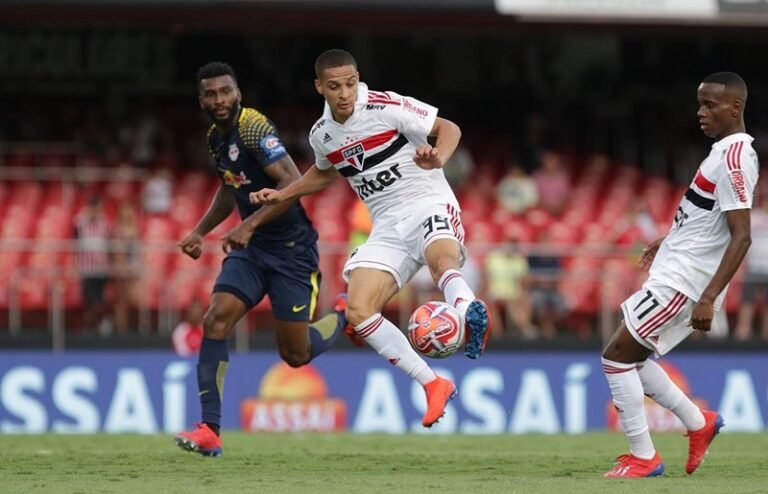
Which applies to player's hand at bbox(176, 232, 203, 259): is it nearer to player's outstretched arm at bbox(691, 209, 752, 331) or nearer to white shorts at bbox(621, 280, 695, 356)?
white shorts at bbox(621, 280, 695, 356)

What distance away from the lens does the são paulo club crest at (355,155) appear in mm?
11086

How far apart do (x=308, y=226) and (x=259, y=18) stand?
10.4 metres

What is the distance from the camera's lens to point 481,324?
991 centimetres

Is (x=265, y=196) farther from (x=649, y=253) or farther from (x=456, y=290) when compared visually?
(x=649, y=253)

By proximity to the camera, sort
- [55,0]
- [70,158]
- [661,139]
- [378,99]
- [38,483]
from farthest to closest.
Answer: [661,139] → [70,158] → [55,0] → [378,99] → [38,483]

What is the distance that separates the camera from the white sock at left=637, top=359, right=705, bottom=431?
412 inches

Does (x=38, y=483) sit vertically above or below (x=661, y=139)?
below

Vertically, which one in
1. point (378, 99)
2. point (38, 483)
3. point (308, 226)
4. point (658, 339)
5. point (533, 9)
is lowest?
point (38, 483)

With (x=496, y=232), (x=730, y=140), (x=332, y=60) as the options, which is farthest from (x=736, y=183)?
(x=496, y=232)

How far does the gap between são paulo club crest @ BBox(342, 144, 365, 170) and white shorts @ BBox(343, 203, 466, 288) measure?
44 cm

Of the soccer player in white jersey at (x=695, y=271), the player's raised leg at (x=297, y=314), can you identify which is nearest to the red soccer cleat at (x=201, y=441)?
the player's raised leg at (x=297, y=314)

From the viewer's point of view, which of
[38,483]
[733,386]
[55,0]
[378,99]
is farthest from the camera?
[55,0]

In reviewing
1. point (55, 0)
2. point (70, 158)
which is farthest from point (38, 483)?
point (70, 158)

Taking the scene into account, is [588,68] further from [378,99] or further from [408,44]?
[378,99]
